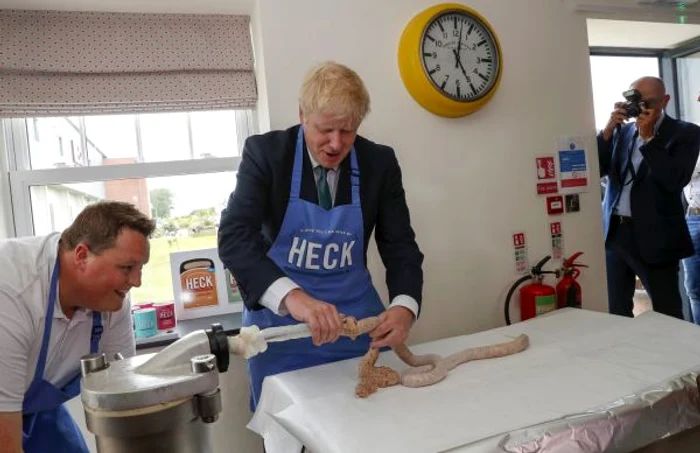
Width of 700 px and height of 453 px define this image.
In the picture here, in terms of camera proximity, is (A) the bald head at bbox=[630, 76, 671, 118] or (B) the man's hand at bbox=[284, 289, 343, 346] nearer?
(B) the man's hand at bbox=[284, 289, 343, 346]

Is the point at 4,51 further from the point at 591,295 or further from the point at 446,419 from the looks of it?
the point at 591,295

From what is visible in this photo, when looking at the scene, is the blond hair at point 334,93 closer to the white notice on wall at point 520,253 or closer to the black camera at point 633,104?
the white notice on wall at point 520,253

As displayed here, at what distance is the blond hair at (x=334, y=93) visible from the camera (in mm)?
1224

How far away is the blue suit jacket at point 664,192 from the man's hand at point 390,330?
1.62m

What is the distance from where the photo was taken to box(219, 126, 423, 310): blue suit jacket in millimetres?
1276

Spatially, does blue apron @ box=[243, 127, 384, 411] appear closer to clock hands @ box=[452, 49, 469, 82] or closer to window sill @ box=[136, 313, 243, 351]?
window sill @ box=[136, 313, 243, 351]

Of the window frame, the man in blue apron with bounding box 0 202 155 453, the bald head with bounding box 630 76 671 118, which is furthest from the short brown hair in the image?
the bald head with bounding box 630 76 671 118

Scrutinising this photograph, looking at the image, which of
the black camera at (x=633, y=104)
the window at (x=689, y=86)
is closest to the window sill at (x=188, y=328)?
the black camera at (x=633, y=104)

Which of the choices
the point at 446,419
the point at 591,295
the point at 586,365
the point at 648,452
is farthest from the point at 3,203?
the point at 591,295

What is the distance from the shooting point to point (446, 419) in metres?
0.99

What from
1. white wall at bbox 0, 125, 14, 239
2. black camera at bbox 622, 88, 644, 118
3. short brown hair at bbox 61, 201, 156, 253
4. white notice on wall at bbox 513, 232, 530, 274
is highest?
black camera at bbox 622, 88, 644, 118

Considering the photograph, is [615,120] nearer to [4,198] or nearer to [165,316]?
[165,316]

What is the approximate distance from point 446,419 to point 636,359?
58 cm

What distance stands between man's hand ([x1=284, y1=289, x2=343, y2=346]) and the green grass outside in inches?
41.3
